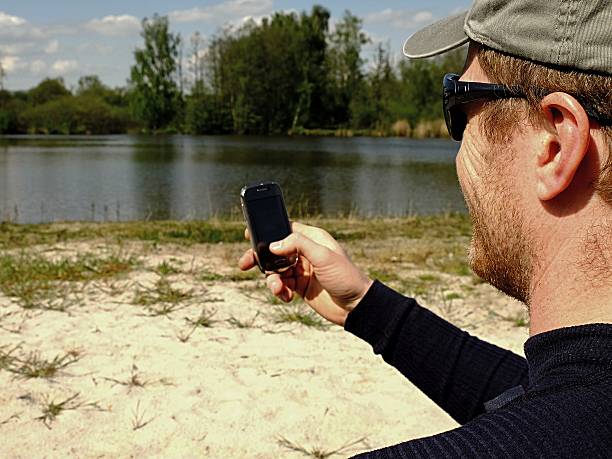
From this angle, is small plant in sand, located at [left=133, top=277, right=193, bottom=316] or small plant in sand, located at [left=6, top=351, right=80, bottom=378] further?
small plant in sand, located at [left=133, top=277, right=193, bottom=316]

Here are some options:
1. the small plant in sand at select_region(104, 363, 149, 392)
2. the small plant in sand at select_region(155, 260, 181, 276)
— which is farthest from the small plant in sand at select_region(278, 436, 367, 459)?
the small plant in sand at select_region(155, 260, 181, 276)

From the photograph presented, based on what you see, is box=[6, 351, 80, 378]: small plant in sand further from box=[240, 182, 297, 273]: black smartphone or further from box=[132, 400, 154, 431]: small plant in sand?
box=[240, 182, 297, 273]: black smartphone

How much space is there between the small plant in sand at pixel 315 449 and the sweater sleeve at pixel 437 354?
4.03ft

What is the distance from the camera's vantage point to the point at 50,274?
19.5ft

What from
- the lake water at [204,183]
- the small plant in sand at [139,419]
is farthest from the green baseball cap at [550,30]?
the lake water at [204,183]

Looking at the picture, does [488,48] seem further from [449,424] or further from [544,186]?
[449,424]

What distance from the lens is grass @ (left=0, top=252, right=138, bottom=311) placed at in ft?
17.3

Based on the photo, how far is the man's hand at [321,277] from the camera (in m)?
2.16

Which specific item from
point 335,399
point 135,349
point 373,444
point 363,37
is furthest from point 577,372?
point 363,37

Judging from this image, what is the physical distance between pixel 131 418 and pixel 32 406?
52 centimetres

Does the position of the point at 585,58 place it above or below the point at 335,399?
above

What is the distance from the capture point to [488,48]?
1.23 m

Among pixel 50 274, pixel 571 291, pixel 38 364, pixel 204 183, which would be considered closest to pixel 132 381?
pixel 38 364

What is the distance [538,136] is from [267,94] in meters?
67.5
